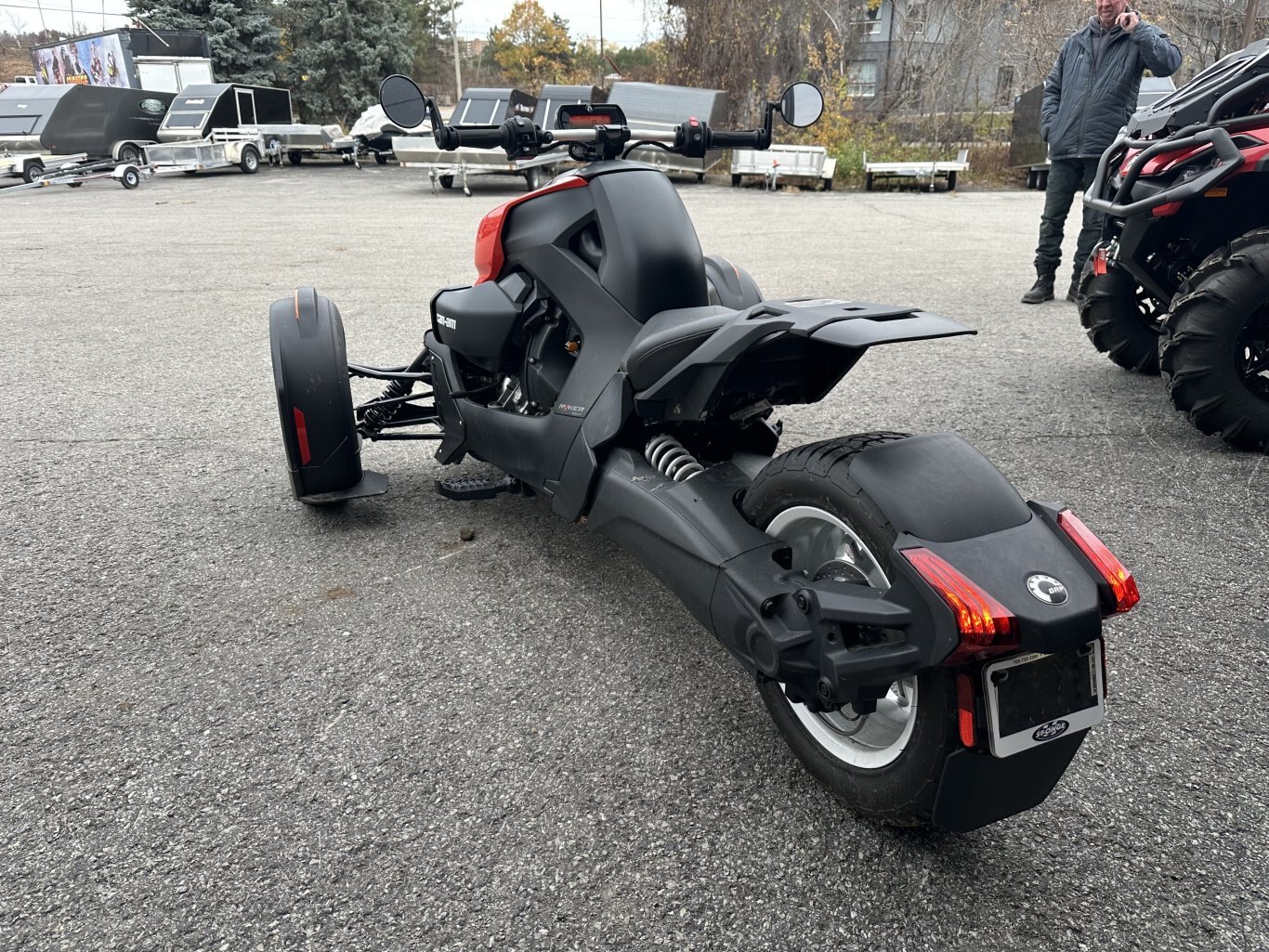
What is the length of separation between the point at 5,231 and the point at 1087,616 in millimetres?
13998

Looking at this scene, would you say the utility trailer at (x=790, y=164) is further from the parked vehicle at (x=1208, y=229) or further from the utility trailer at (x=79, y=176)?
the parked vehicle at (x=1208, y=229)

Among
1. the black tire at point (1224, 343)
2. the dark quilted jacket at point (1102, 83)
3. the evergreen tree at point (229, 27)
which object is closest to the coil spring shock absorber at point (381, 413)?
the black tire at point (1224, 343)

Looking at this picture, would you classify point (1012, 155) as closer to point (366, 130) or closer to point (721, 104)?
point (721, 104)

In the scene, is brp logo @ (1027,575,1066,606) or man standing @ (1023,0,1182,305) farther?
man standing @ (1023,0,1182,305)

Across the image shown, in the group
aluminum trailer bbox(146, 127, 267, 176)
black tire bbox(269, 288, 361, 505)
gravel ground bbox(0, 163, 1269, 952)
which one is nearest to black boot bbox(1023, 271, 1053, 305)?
gravel ground bbox(0, 163, 1269, 952)

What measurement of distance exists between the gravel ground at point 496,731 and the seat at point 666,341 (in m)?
0.82

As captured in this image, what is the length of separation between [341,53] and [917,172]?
80.5 ft

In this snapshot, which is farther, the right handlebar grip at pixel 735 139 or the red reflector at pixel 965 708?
the right handlebar grip at pixel 735 139

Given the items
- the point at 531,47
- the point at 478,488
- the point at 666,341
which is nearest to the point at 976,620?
Answer: the point at 666,341

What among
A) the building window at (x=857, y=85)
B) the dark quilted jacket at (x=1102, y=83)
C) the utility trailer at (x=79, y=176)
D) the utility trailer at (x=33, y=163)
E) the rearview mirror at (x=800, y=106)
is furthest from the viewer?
the building window at (x=857, y=85)

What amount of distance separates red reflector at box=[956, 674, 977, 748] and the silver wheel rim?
17cm

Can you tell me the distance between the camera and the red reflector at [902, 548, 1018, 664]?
1466 mm

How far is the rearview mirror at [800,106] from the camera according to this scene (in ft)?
10.1

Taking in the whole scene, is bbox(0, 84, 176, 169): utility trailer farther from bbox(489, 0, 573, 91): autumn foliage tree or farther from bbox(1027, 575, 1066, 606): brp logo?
bbox(489, 0, 573, 91): autumn foliage tree
